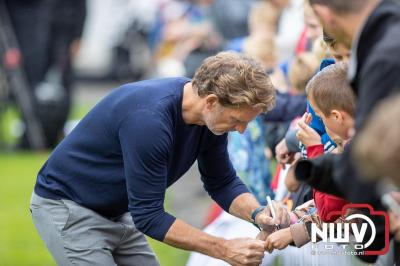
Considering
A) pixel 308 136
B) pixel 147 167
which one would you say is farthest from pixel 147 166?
pixel 308 136

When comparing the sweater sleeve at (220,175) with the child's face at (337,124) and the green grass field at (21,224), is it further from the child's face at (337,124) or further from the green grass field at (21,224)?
the green grass field at (21,224)

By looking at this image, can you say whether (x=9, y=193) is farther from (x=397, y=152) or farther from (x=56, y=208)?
(x=397, y=152)

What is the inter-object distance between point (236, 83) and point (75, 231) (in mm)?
1068

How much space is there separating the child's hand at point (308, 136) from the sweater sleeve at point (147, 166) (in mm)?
654

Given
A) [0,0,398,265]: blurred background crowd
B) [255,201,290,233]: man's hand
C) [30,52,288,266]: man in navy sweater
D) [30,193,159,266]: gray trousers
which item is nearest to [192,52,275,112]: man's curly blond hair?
[30,52,288,266]: man in navy sweater

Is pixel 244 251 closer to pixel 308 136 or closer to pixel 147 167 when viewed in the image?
pixel 147 167

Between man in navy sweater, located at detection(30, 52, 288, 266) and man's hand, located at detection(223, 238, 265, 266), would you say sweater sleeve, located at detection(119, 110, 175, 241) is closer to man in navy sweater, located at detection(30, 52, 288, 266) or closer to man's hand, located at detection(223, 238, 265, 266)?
man in navy sweater, located at detection(30, 52, 288, 266)

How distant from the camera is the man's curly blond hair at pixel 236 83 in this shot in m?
Result: 4.22

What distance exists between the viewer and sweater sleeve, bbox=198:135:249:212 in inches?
184

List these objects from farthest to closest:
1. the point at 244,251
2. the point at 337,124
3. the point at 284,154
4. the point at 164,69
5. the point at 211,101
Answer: the point at 164,69 < the point at 284,154 < the point at 211,101 < the point at 244,251 < the point at 337,124

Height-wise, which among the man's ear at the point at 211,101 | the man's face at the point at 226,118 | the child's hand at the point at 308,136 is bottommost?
the child's hand at the point at 308,136

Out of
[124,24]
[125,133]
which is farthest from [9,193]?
[124,24]

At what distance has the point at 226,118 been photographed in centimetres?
430

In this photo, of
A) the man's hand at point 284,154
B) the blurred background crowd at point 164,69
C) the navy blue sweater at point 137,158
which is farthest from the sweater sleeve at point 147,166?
the man's hand at point 284,154
